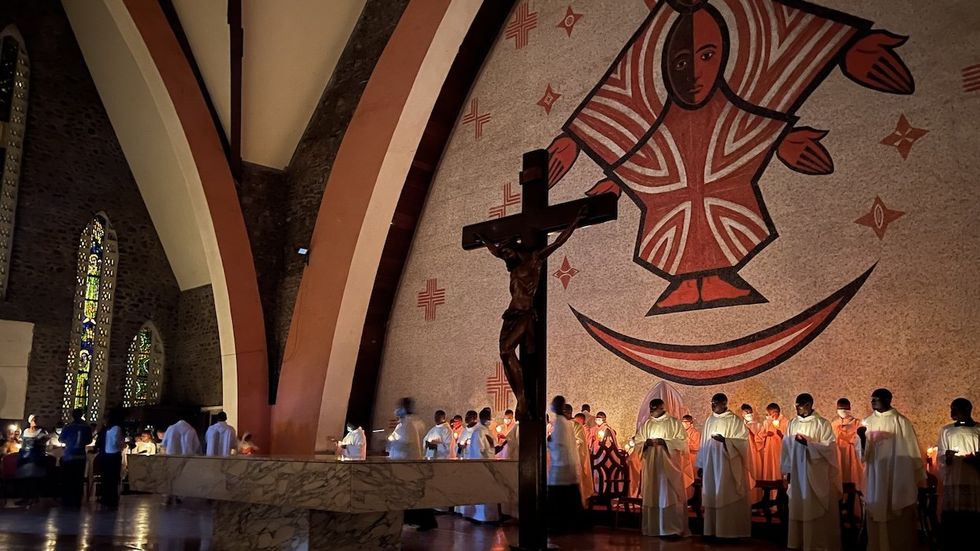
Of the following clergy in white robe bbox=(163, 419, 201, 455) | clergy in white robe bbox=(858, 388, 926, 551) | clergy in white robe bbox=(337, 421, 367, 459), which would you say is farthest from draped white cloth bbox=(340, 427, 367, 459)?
clergy in white robe bbox=(858, 388, 926, 551)

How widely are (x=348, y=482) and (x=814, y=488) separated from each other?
451 centimetres

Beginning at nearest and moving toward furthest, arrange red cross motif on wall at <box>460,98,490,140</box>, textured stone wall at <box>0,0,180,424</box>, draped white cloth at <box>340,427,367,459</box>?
draped white cloth at <box>340,427,367,459</box> → red cross motif on wall at <box>460,98,490,140</box> → textured stone wall at <box>0,0,180,424</box>

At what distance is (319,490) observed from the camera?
15.0ft

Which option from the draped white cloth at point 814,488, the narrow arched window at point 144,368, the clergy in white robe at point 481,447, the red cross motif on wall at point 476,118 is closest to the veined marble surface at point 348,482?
the draped white cloth at point 814,488

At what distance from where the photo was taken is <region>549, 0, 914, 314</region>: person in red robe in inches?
336

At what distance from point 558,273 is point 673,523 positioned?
378 centimetres

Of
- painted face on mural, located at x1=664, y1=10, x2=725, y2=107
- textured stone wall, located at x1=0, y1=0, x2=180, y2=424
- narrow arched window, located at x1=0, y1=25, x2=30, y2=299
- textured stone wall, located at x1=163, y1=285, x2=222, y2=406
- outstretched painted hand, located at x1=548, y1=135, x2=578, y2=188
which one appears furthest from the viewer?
textured stone wall, located at x1=163, y1=285, x2=222, y2=406

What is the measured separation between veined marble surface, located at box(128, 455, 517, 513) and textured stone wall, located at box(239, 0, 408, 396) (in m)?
7.37

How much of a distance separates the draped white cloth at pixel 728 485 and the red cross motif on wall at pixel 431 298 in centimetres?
543

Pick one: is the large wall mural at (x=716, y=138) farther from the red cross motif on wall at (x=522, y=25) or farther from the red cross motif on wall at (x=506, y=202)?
the red cross motif on wall at (x=522, y=25)

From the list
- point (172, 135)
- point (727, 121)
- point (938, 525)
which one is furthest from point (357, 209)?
point (938, 525)

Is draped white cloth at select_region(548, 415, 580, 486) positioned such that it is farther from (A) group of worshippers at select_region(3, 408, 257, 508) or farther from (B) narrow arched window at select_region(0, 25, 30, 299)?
(B) narrow arched window at select_region(0, 25, 30, 299)

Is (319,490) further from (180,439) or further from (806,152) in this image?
(180,439)

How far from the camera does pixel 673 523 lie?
7883 millimetres
